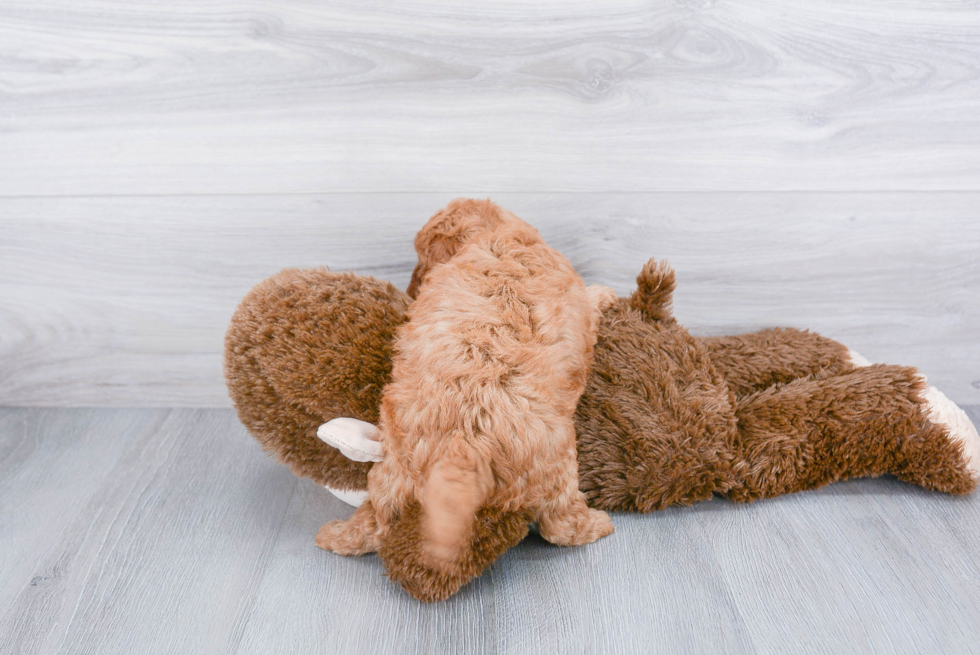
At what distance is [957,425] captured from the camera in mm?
904

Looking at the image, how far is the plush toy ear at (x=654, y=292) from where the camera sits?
93cm

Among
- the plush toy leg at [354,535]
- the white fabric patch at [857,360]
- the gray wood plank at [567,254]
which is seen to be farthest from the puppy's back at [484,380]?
the white fabric patch at [857,360]

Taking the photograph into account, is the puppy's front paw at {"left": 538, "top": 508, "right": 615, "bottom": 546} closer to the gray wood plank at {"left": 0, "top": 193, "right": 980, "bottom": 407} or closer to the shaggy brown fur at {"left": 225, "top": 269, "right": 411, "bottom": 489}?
the shaggy brown fur at {"left": 225, "top": 269, "right": 411, "bottom": 489}

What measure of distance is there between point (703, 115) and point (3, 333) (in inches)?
50.6

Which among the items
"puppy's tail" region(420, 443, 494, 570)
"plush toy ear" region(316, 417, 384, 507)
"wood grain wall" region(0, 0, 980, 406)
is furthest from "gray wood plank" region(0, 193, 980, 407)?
"puppy's tail" region(420, 443, 494, 570)

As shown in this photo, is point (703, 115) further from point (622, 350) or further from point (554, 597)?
point (554, 597)

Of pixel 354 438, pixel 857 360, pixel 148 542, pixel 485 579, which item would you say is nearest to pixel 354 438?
pixel 354 438

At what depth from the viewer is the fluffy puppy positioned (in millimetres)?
644

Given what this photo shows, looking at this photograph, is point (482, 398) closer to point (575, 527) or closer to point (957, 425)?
point (575, 527)

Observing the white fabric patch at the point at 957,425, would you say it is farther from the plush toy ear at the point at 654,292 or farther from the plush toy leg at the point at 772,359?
the plush toy ear at the point at 654,292

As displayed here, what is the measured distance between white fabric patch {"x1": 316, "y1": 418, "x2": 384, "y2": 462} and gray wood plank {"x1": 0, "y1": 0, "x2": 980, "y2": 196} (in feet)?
1.42

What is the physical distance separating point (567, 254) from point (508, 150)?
7.8 inches

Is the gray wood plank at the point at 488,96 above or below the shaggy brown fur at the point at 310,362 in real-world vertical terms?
above

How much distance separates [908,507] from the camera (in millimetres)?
907
